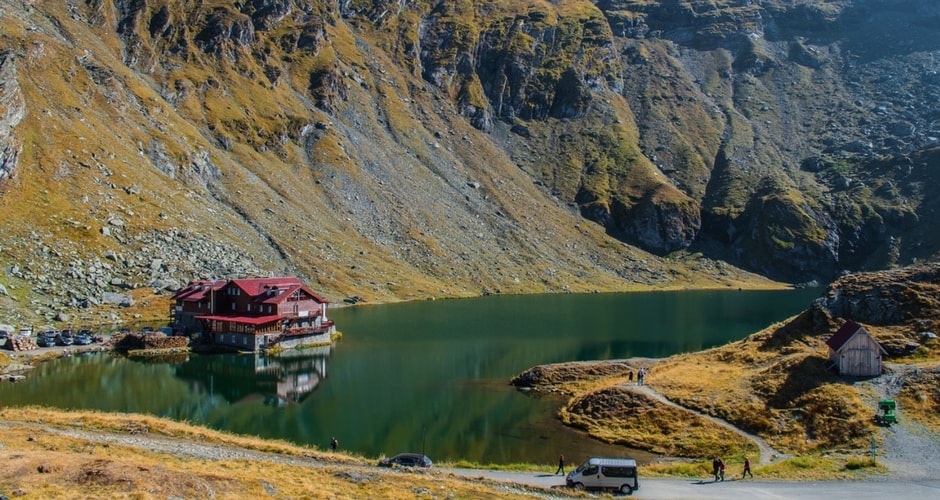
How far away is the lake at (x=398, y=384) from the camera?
55312 mm

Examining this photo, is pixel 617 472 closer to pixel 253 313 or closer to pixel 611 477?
pixel 611 477

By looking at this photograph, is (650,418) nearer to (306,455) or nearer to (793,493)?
(793,493)

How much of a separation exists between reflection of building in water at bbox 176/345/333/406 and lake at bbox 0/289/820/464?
0.21m

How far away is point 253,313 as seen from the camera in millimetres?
104000

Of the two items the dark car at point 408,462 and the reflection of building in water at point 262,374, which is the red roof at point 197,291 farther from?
the dark car at point 408,462

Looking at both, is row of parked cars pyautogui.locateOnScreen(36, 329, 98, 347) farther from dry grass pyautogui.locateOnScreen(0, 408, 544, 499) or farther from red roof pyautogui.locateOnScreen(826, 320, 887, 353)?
red roof pyautogui.locateOnScreen(826, 320, 887, 353)

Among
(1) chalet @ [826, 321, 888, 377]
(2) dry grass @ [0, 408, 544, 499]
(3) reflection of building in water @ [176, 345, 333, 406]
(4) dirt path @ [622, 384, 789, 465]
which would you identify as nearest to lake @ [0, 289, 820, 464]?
(3) reflection of building in water @ [176, 345, 333, 406]

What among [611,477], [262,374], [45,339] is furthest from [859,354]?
[45,339]

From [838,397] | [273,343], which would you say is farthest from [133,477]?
[273,343]

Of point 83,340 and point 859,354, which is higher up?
point 859,354

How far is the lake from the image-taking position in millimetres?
55312

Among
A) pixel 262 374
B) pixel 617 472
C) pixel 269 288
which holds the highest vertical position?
pixel 269 288

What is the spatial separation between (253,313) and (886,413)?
81.6 metres

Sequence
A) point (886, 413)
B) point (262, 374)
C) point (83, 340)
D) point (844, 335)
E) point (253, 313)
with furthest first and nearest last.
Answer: point (253, 313) < point (83, 340) < point (262, 374) < point (844, 335) < point (886, 413)
